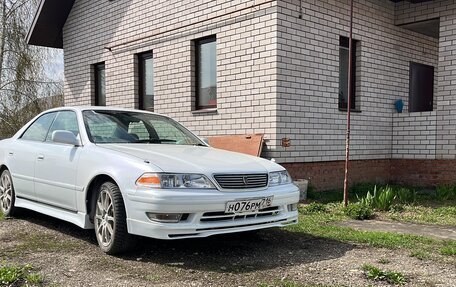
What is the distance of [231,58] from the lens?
903cm

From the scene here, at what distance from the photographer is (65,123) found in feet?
19.1

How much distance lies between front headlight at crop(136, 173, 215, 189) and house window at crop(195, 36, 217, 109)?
5.41 metres

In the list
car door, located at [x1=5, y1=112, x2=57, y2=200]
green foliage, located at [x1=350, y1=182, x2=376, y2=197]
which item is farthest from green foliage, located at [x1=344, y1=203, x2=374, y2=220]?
car door, located at [x1=5, y1=112, x2=57, y2=200]

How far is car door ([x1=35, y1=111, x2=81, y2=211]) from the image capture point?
5.15 metres

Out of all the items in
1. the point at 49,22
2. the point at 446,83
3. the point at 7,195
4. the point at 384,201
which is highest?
the point at 49,22

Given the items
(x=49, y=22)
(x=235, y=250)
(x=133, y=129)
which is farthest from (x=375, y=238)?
(x=49, y=22)

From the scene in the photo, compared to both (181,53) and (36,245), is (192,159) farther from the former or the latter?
(181,53)

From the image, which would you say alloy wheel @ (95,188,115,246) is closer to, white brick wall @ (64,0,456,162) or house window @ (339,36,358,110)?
white brick wall @ (64,0,456,162)

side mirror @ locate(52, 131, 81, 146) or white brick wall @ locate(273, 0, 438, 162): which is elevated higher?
white brick wall @ locate(273, 0, 438, 162)

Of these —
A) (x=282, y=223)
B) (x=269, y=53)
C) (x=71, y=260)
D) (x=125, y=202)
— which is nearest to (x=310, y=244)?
(x=282, y=223)

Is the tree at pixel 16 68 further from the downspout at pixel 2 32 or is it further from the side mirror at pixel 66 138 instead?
the side mirror at pixel 66 138

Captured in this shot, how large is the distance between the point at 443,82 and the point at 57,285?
27.9 ft

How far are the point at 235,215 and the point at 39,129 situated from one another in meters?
3.26

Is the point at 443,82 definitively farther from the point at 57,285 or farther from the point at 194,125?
the point at 57,285
